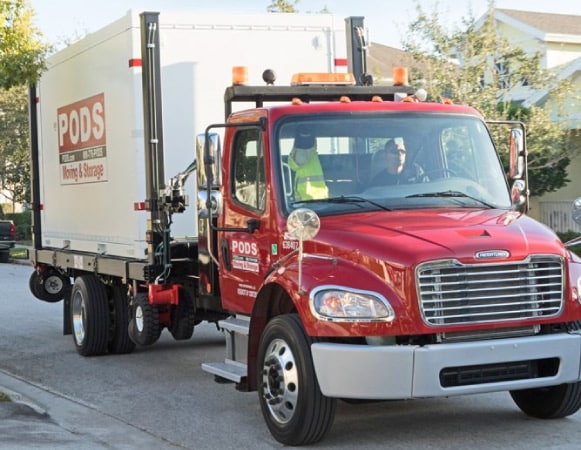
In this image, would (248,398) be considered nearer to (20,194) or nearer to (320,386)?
(320,386)

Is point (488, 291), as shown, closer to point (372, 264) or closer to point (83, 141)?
point (372, 264)

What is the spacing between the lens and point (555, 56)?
1592 inches

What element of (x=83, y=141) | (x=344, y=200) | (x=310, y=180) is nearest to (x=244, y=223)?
(x=310, y=180)

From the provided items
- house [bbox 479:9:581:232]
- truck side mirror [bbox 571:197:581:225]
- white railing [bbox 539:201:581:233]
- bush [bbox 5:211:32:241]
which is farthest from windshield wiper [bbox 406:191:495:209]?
bush [bbox 5:211:32:241]

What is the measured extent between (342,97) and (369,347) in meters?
2.42

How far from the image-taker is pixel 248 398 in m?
9.55

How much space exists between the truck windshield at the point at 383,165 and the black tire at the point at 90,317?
464 cm

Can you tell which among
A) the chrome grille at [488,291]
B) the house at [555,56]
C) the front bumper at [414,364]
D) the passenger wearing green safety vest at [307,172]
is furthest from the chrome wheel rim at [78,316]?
the house at [555,56]

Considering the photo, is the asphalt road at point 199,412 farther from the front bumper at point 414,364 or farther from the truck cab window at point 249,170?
the truck cab window at point 249,170

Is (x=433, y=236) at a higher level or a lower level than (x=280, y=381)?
higher

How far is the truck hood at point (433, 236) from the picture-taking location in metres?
7.07

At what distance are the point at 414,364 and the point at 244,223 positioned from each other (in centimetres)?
211

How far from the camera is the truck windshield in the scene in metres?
8.01

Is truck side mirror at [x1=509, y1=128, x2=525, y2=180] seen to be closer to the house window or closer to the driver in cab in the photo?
the driver in cab
